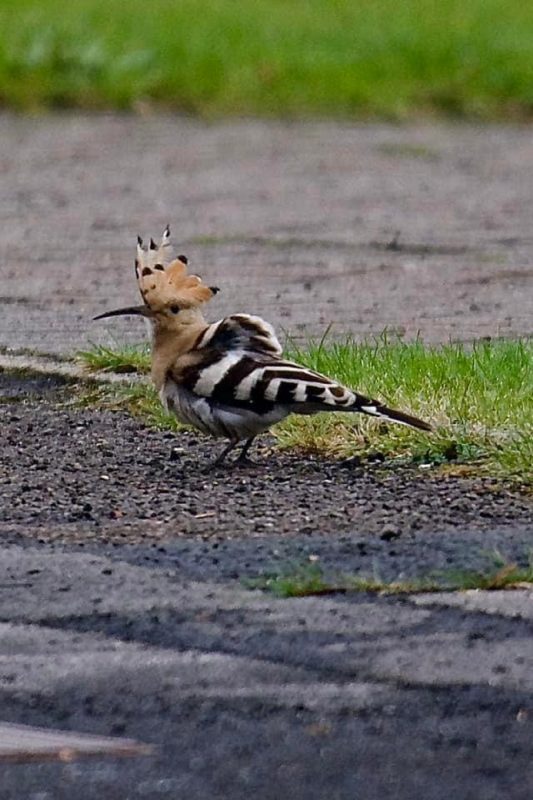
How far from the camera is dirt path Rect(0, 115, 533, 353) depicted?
367 inches

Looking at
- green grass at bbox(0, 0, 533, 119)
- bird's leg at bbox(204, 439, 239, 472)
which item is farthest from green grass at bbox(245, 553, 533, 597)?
green grass at bbox(0, 0, 533, 119)

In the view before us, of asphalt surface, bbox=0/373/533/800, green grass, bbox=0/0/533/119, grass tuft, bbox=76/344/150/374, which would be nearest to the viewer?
asphalt surface, bbox=0/373/533/800

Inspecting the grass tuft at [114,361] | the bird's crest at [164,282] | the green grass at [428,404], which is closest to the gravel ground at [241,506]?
the green grass at [428,404]

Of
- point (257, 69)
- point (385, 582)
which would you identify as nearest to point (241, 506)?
point (385, 582)

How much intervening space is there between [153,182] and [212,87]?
413 cm

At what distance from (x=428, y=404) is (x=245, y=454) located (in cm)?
65

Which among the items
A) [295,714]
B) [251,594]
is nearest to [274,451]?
[251,594]

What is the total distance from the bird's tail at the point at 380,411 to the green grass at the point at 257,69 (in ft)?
39.0

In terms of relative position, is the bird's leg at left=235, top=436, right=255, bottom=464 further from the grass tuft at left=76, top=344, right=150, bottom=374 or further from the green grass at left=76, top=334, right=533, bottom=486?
the grass tuft at left=76, top=344, right=150, bottom=374

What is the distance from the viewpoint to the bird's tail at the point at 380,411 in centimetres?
589

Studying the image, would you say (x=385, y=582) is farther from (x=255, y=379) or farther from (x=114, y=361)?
(x=114, y=361)

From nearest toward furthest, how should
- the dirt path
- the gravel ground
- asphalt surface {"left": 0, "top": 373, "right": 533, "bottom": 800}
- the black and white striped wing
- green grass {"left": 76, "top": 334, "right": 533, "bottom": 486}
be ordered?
1. asphalt surface {"left": 0, "top": 373, "right": 533, "bottom": 800}
2. the gravel ground
3. green grass {"left": 76, "top": 334, "right": 533, "bottom": 486}
4. the black and white striped wing
5. the dirt path

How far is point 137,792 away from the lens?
3.59m

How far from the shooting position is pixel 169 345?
6.44 metres
